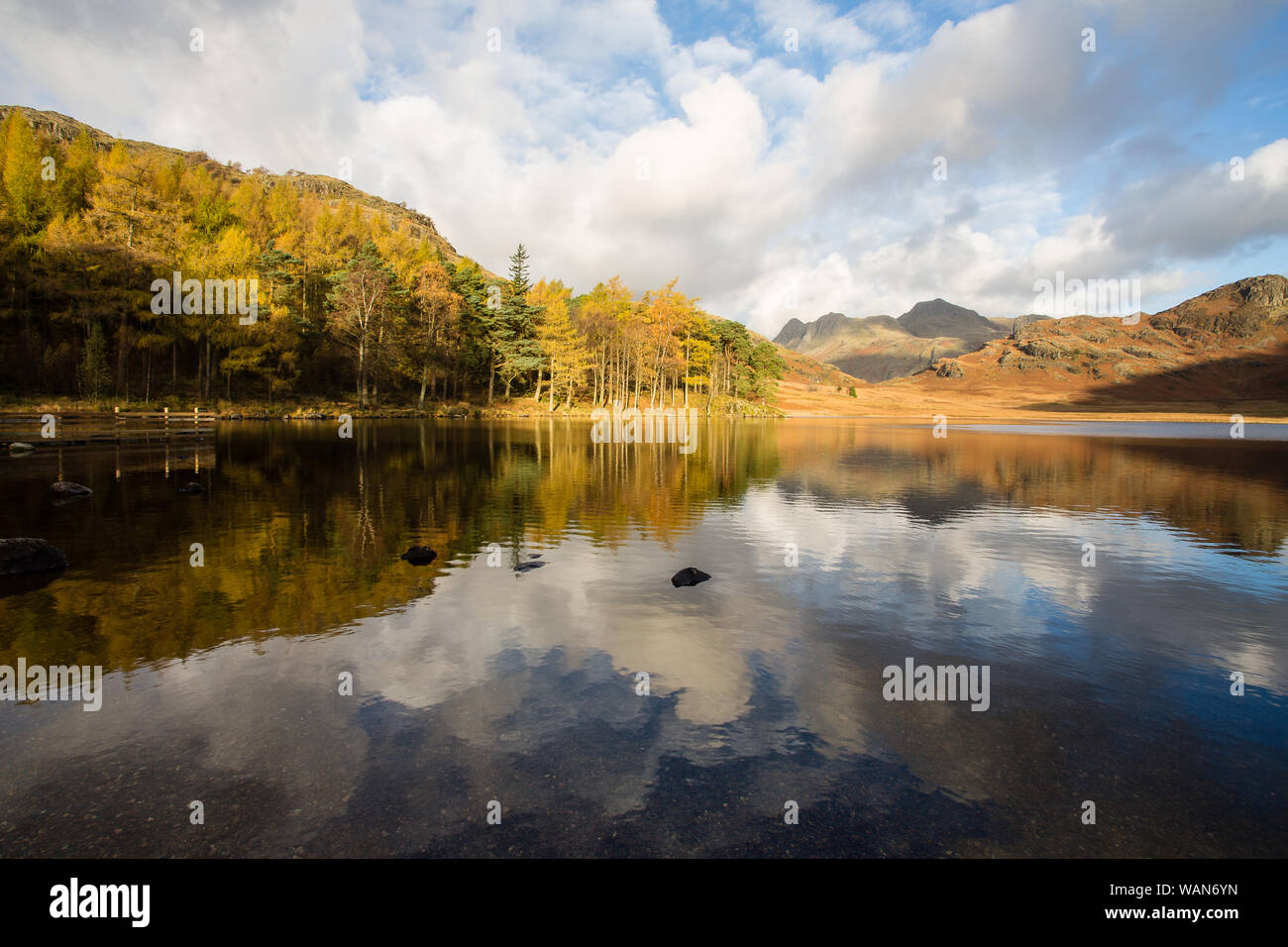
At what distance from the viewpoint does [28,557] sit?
44.3ft

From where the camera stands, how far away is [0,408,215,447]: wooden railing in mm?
38500

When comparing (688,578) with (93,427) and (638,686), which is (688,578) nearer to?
(638,686)

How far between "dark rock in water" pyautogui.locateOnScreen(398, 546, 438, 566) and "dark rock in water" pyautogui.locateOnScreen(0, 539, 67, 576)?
7.37 m

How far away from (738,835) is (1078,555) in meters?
16.1

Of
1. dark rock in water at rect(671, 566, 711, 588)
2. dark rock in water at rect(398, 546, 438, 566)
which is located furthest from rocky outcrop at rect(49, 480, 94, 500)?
dark rock in water at rect(671, 566, 711, 588)

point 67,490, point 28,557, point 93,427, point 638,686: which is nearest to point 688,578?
point 638,686

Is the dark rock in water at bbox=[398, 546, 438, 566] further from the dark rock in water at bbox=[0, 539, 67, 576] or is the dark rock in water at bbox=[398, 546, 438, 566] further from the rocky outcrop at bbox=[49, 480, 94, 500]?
the rocky outcrop at bbox=[49, 480, 94, 500]

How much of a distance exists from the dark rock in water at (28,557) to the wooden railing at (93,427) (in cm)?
3392

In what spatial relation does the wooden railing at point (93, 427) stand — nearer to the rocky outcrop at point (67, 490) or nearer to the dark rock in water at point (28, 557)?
the rocky outcrop at point (67, 490)

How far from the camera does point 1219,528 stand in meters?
21.2

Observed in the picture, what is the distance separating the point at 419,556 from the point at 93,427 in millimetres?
43965

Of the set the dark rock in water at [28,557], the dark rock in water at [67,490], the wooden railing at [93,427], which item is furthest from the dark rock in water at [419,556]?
the wooden railing at [93,427]

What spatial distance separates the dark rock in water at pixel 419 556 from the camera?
599 inches
